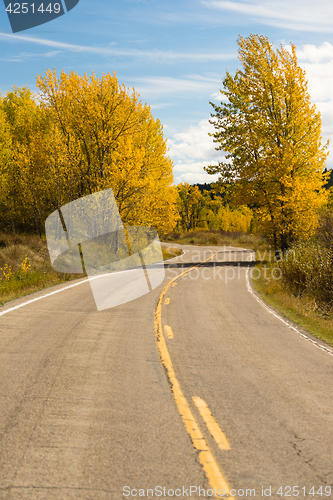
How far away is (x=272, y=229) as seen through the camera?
26297mm

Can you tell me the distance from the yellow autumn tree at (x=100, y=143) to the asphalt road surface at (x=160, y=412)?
16.9 m

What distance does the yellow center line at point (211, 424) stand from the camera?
11.4 ft

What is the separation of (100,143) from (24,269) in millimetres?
11895

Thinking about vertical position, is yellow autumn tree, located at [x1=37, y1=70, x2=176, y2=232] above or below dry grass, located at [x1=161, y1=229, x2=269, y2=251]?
above

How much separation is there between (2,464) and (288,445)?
8.05ft

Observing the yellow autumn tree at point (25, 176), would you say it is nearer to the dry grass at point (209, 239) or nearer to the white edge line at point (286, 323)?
the white edge line at point (286, 323)

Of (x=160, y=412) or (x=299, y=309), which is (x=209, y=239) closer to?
(x=299, y=309)

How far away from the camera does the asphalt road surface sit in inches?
114

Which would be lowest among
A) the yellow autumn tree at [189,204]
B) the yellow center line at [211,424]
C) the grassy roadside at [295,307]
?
the grassy roadside at [295,307]

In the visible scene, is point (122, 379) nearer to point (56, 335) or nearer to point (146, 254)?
point (56, 335)

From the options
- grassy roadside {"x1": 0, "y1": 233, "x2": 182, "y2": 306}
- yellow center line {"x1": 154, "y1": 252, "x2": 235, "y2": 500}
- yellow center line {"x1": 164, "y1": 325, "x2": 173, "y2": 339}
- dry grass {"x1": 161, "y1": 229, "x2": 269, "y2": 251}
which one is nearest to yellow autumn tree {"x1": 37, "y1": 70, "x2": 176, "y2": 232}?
grassy roadside {"x1": 0, "y1": 233, "x2": 182, "y2": 306}

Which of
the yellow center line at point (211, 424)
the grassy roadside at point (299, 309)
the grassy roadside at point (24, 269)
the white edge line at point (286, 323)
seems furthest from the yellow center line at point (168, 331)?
the grassy roadside at point (24, 269)

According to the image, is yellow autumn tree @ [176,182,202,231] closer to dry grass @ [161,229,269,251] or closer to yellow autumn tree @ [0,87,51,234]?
dry grass @ [161,229,269,251]

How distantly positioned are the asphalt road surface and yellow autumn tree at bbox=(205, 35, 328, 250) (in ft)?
57.7
